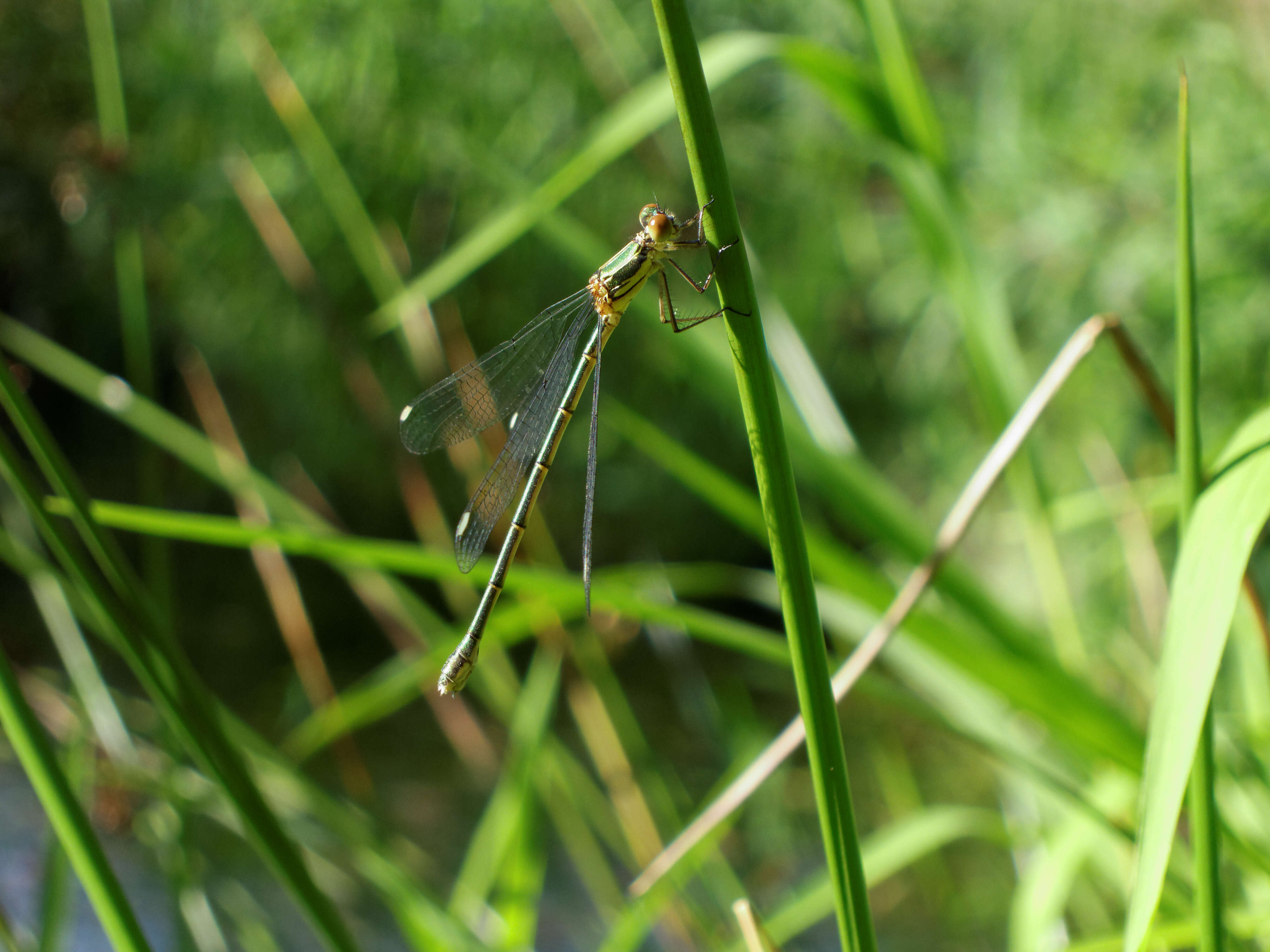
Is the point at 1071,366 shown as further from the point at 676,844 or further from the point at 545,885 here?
the point at 545,885

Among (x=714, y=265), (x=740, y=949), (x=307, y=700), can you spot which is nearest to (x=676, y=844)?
(x=740, y=949)

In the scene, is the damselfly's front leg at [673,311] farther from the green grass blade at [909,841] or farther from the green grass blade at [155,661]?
the green grass blade at [909,841]

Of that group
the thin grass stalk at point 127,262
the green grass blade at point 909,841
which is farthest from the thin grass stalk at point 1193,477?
the thin grass stalk at point 127,262

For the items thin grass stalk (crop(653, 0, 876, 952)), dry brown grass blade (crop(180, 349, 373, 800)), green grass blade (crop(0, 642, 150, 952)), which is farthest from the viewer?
dry brown grass blade (crop(180, 349, 373, 800))

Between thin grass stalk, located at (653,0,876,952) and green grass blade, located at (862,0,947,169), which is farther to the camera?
green grass blade, located at (862,0,947,169)

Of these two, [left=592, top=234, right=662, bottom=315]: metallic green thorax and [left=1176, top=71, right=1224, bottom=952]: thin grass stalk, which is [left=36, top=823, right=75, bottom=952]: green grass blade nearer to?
[left=592, top=234, right=662, bottom=315]: metallic green thorax

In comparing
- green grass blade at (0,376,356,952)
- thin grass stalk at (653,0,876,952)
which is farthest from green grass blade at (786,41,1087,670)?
green grass blade at (0,376,356,952)

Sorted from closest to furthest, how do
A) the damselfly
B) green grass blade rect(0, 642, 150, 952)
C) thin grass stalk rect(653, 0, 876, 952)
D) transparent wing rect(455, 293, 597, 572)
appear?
thin grass stalk rect(653, 0, 876, 952) → green grass blade rect(0, 642, 150, 952) → the damselfly → transparent wing rect(455, 293, 597, 572)
